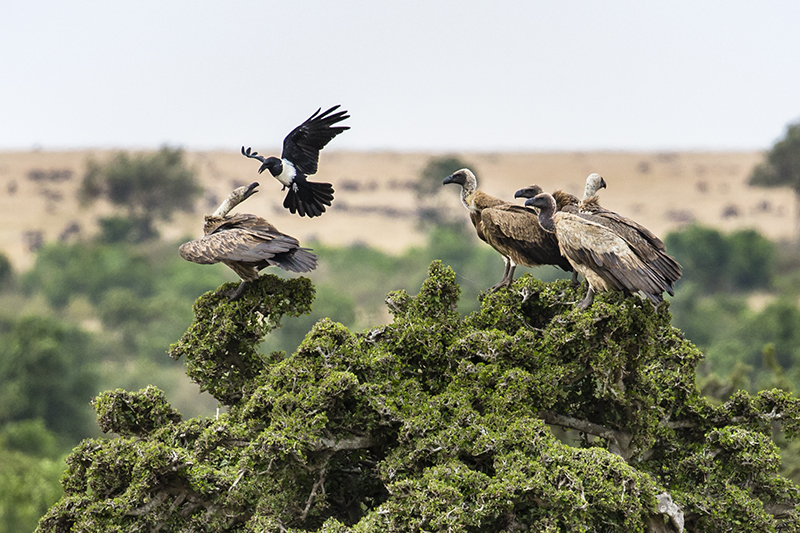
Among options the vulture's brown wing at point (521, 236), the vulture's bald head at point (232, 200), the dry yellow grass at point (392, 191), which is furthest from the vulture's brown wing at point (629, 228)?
the dry yellow grass at point (392, 191)

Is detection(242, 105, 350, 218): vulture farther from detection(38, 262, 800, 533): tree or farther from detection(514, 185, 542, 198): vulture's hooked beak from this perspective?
detection(514, 185, 542, 198): vulture's hooked beak

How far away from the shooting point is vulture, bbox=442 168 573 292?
43.3 feet

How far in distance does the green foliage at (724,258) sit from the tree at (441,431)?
2607 inches

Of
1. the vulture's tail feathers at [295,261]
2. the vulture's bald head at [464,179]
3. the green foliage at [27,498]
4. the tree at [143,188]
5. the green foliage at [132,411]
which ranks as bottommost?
the green foliage at [27,498]

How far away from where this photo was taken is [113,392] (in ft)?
43.9

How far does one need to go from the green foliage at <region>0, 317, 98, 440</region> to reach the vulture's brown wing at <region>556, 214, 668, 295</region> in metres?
46.9

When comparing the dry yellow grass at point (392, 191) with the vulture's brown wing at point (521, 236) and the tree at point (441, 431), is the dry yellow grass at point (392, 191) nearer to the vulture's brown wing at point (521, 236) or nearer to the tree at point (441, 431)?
the tree at point (441, 431)

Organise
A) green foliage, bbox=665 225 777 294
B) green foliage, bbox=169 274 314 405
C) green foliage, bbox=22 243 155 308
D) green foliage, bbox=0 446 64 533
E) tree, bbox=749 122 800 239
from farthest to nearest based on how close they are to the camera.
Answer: tree, bbox=749 122 800 239 → green foliage, bbox=22 243 155 308 → green foliage, bbox=665 225 777 294 → green foliage, bbox=0 446 64 533 → green foliage, bbox=169 274 314 405

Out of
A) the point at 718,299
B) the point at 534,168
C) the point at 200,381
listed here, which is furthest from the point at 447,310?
the point at 534,168

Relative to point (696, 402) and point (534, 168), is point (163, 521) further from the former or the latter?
point (534, 168)

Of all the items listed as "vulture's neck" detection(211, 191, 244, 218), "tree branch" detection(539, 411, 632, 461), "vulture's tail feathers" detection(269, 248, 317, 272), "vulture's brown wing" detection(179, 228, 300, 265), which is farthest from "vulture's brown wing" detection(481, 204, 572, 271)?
"vulture's neck" detection(211, 191, 244, 218)

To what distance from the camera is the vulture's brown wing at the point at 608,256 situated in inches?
473

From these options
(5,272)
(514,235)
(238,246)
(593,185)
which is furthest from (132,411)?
(5,272)

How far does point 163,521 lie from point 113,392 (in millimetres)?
1761
